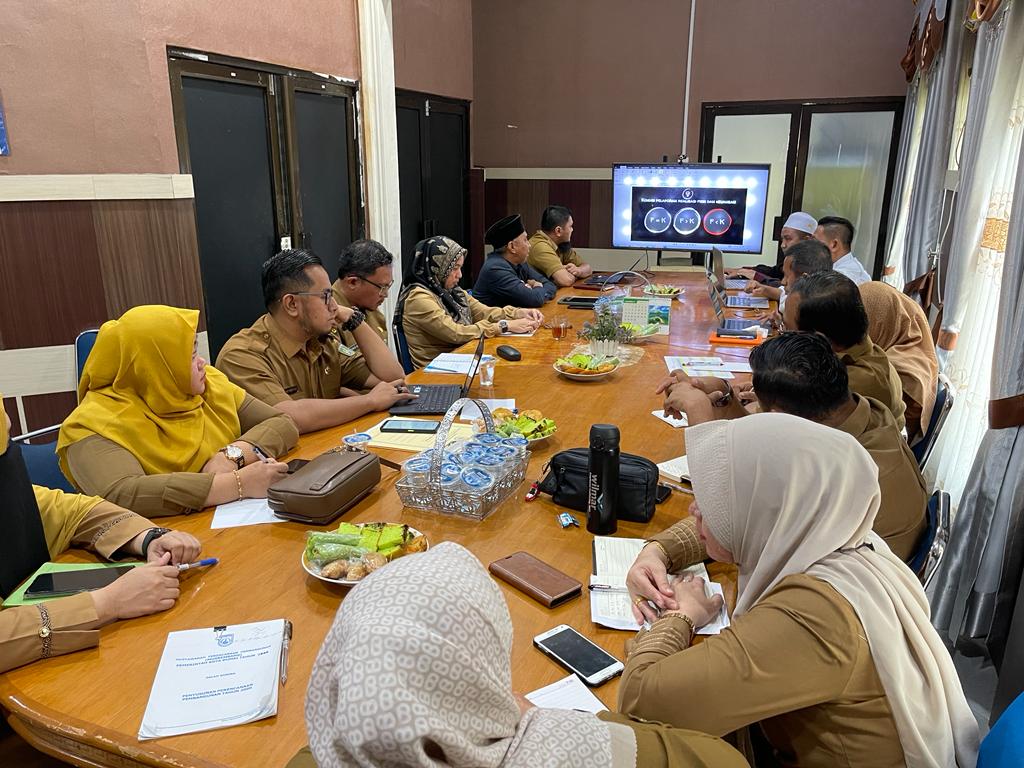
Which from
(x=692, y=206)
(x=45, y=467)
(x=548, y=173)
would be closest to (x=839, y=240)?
(x=692, y=206)

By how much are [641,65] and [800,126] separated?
61.4 inches

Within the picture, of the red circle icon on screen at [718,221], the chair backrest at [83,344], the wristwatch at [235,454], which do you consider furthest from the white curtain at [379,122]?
the wristwatch at [235,454]

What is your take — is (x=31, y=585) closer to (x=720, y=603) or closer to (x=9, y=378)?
(x=720, y=603)

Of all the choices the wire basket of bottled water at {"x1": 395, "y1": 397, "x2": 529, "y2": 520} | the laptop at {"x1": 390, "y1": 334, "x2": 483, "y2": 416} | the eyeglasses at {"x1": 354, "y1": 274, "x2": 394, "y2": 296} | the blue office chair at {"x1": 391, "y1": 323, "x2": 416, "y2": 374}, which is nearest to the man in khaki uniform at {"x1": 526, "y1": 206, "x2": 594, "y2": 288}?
Result: the blue office chair at {"x1": 391, "y1": 323, "x2": 416, "y2": 374}

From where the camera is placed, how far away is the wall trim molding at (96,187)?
10.2ft

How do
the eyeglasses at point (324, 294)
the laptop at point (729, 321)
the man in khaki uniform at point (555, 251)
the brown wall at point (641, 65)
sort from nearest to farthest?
1. the eyeglasses at point (324, 294)
2. the laptop at point (729, 321)
3. the man in khaki uniform at point (555, 251)
4. the brown wall at point (641, 65)

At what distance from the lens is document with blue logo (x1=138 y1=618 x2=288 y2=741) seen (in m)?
1.15

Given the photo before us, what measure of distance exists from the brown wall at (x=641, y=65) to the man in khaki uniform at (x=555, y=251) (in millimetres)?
1362

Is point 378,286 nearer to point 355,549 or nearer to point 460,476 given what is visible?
point 460,476

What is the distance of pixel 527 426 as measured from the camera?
2.26 meters

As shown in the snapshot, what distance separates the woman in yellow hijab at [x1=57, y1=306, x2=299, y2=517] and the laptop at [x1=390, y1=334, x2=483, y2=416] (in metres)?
0.64

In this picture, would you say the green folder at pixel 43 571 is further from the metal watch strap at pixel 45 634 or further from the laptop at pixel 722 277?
the laptop at pixel 722 277

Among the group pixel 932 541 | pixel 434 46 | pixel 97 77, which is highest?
pixel 434 46

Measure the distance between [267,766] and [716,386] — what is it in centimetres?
195
